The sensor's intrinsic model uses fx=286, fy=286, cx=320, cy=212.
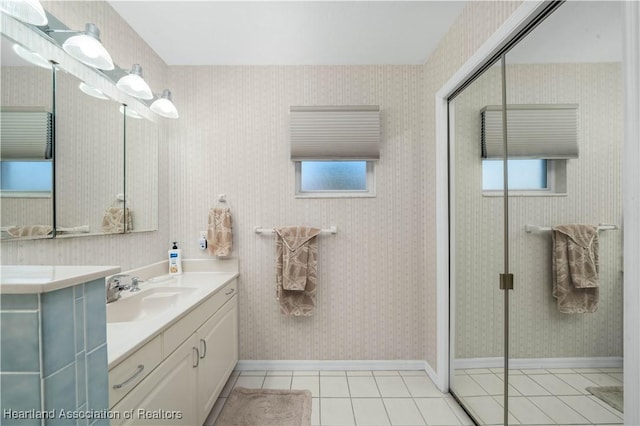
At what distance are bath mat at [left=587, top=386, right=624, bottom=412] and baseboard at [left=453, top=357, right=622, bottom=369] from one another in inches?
2.6

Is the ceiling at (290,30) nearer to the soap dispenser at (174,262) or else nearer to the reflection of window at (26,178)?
the reflection of window at (26,178)

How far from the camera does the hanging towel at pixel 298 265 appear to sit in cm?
218

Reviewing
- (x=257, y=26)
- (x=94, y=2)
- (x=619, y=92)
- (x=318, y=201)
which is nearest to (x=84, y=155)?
(x=94, y=2)

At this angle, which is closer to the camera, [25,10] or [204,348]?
[25,10]

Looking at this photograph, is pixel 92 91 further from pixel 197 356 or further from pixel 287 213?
pixel 197 356

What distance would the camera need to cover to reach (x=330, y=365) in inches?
90.3

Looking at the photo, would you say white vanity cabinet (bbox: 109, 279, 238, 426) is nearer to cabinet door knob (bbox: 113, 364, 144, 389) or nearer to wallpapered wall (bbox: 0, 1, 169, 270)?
cabinet door knob (bbox: 113, 364, 144, 389)

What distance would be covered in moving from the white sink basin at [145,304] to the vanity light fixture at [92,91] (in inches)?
43.5

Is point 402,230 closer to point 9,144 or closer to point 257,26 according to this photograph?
point 257,26

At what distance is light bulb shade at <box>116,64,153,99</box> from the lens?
167 centimetres

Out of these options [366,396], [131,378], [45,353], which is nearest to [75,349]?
[45,353]

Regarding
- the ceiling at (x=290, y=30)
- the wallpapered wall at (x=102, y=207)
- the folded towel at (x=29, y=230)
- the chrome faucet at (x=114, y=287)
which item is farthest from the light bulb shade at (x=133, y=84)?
the chrome faucet at (x=114, y=287)

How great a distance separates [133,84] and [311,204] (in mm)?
1386

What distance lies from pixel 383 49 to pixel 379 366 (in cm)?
A: 244
